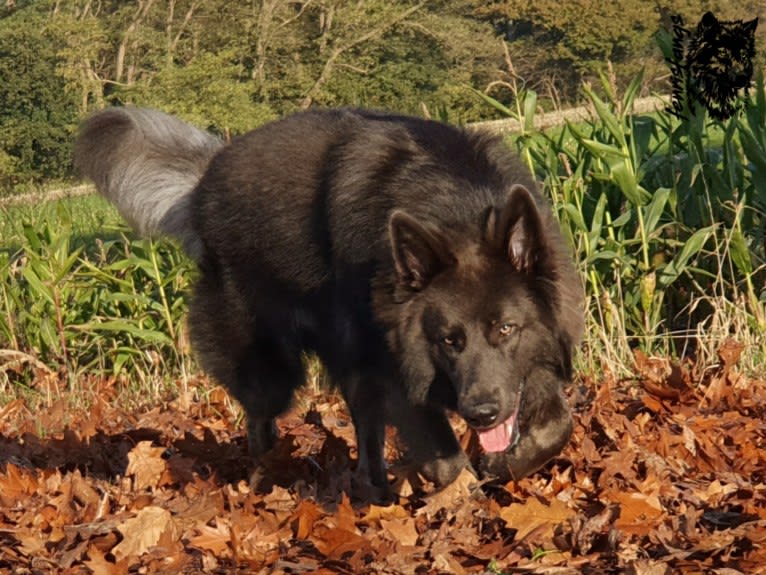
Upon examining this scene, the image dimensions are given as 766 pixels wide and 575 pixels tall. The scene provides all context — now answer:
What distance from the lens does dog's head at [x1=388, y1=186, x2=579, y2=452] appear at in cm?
468

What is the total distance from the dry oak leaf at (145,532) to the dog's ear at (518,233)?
67.1 inches

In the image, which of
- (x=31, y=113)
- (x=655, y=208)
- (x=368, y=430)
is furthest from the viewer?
(x=31, y=113)

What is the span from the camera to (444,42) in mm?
44188

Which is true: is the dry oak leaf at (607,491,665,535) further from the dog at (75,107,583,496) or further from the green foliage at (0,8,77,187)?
the green foliage at (0,8,77,187)

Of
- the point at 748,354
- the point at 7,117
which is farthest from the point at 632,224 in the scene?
the point at 7,117

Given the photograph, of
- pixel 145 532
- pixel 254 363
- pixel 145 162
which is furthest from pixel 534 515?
pixel 145 162

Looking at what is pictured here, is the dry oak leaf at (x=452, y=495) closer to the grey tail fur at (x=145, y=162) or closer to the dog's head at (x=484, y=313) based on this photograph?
the dog's head at (x=484, y=313)

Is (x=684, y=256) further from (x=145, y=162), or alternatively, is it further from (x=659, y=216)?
(x=145, y=162)

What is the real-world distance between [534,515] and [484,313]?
0.83 metres

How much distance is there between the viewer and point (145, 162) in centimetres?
654

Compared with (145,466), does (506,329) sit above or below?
above

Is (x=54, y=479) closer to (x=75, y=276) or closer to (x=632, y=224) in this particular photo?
(x=75, y=276)

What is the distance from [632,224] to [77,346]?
14.3 feet

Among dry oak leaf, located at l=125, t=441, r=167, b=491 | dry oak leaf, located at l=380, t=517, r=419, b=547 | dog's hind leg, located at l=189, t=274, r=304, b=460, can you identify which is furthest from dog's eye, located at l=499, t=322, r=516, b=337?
dry oak leaf, located at l=125, t=441, r=167, b=491
